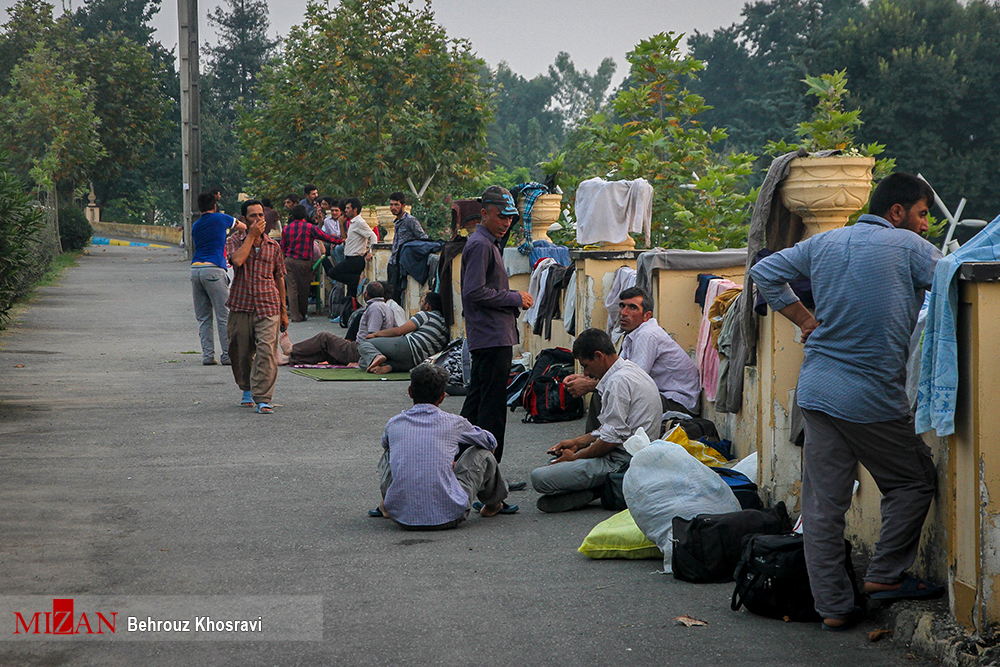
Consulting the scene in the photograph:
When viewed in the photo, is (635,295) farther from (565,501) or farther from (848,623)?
(848,623)

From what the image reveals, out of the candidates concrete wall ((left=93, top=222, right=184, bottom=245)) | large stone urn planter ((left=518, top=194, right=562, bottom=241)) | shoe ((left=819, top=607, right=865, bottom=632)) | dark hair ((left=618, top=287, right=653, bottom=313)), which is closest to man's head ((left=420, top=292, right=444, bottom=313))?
large stone urn planter ((left=518, top=194, right=562, bottom=241))

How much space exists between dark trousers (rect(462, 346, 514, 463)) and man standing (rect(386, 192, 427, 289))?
903 centimetres

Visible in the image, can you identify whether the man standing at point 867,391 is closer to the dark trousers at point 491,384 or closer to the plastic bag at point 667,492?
the plastic bag at point 667,492

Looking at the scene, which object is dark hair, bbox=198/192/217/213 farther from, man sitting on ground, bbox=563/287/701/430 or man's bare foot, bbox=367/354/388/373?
man sitting on ground, bbox=563/287/701/430

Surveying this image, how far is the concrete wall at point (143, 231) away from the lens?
53844mm

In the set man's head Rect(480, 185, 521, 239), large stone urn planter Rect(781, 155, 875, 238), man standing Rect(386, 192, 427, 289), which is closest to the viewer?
large stone urn planter Rect(781, 155, 875, 238)

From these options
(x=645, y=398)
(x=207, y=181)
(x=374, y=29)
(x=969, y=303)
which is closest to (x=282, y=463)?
(x=645, y=398)

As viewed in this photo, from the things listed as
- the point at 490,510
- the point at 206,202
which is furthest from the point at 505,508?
the point at 206,202

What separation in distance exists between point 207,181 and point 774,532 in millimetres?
61562

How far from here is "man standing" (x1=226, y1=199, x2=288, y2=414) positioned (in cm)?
1010

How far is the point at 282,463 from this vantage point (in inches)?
322

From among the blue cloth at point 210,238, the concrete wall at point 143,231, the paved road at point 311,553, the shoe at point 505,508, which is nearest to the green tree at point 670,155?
the paved road at point 311,553

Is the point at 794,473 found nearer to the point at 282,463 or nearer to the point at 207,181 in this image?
the point at 282,463

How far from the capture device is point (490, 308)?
7461 mm
